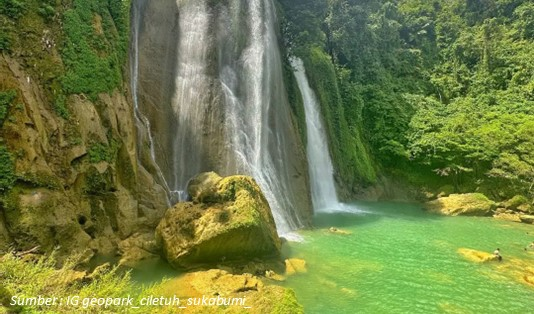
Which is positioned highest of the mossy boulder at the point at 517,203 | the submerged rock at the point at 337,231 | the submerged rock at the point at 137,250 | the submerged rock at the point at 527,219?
the submerged rock at the point at 137,250

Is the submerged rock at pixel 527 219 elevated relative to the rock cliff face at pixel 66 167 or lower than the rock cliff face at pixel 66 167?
lower

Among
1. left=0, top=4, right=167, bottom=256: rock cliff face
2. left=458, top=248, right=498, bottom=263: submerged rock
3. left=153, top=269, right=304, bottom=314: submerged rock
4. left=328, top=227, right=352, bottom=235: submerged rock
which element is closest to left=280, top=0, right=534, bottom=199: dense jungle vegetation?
left=328, top=227, right=352, bottom=235: submerged rock

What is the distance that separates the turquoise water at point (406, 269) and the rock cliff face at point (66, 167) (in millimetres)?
5495

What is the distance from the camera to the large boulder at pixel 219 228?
33.6 feet

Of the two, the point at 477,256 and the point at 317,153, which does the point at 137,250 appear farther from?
the point at 317,153

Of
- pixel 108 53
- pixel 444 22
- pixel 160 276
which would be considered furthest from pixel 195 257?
pixel 444 22

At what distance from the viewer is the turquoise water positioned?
941 centimetres

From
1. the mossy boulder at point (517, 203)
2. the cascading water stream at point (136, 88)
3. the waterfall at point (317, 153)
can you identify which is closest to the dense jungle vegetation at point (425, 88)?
the waterfall at point (317, 153)

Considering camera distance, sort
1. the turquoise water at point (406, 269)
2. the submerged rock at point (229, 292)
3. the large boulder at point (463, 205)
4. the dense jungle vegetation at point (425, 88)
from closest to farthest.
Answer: the submerged rock at point (229, 292)
the turquoise water at point (406, 269)
the large boulder at point (463, 205)
the dense jungle vegetation at point (425, 88)

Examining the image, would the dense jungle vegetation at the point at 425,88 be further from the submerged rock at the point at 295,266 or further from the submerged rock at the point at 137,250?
the submerged rock at the point at 137,250

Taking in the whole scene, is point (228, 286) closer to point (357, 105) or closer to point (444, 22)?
point (357, 105)

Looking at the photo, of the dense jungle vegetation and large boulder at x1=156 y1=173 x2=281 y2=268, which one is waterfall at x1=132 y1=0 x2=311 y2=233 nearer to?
large boulder at x1=156 y1=173 x2=281 y2=268

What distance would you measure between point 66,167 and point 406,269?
1073 cm

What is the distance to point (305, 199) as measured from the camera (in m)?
19.0
